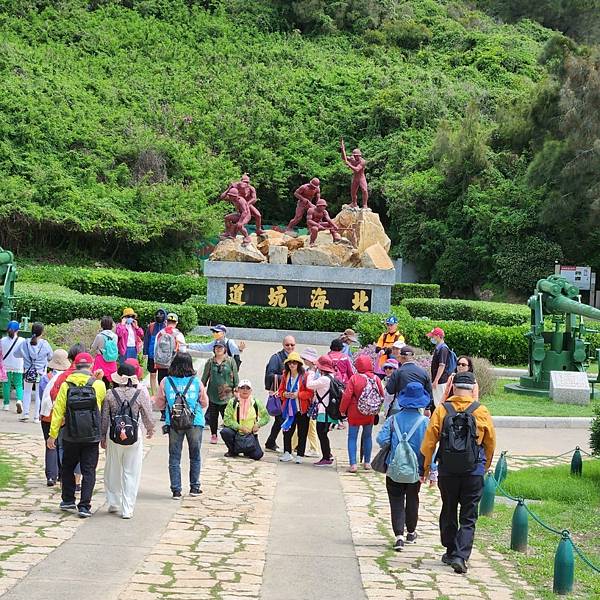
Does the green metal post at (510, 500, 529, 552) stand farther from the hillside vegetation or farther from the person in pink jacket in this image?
the hillside vegetation

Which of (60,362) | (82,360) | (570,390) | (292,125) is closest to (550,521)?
(82,360)

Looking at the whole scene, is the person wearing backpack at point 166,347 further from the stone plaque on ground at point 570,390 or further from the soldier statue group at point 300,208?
the soldier statue group at point 300,208

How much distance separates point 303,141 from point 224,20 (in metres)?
13.9

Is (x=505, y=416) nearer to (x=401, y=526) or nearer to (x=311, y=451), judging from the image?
(x=311, y=451)

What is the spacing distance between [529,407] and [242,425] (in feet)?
21.5

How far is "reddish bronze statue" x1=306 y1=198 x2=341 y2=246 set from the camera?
→ 29391mm

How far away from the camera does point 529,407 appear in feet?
56.2

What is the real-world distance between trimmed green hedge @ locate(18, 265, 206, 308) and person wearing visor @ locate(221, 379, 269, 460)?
2072 centimetres

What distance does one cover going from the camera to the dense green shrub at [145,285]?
107 ft

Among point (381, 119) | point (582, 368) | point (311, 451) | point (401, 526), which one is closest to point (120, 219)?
point (381, 119)

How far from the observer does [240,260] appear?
28.5m

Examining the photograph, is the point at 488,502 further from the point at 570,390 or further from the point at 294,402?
the point at 570,390

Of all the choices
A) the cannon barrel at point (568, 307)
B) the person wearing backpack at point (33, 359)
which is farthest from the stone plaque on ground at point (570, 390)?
the person wearing backpack at point (33, 359)

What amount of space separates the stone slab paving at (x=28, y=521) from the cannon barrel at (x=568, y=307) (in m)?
10.1
